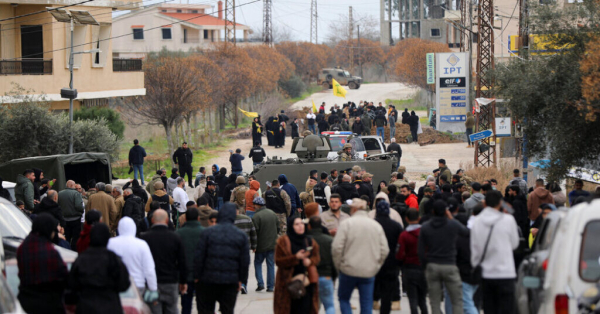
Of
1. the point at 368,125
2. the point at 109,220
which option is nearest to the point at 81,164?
the point at 109,220

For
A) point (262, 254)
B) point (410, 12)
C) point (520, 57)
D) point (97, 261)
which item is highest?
point (410, 12)

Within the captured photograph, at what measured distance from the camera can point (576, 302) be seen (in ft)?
19.2

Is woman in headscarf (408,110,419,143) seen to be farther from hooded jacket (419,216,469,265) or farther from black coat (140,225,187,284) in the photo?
black coat (140,225,187,284)

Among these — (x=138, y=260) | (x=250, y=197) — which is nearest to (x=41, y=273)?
(x=138, y=260)

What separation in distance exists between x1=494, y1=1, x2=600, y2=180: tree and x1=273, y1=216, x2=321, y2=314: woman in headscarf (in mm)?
6587

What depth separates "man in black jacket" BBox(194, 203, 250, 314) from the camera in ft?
25.6

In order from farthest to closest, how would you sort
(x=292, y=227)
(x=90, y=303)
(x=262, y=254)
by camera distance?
(x=262, y=254)
(x=292, y=227)
(x=90, y=303)

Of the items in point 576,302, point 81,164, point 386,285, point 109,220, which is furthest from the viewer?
point 81,164

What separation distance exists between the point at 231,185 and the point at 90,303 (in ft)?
30.7

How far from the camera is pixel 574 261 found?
233 inches

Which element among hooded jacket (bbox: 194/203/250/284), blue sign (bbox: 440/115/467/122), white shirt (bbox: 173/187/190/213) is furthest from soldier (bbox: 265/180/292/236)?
blue sign (bbox: 440/115/467/122)

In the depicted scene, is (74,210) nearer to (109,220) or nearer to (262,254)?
(109,220)

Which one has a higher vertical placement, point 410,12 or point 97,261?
point 410,12

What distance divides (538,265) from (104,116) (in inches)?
1044
